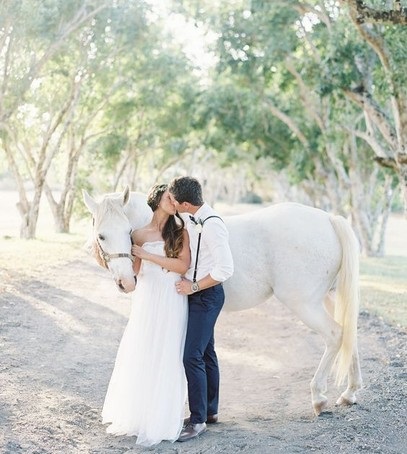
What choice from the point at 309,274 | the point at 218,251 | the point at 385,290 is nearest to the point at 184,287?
the point at 218,251

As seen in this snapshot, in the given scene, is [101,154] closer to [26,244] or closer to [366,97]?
[26,244]

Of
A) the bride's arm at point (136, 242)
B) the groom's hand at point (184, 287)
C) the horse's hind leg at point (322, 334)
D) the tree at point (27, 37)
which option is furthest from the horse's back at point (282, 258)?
the tree at point (27, 37)

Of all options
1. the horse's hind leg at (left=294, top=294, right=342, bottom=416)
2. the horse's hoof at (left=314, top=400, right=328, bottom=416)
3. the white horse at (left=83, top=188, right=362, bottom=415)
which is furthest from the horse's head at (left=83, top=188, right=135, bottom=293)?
the horse's hoof at (left=314, top=400, right=328, bottom=416)

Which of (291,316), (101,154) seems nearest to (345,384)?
(291,316)

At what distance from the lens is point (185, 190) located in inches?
193

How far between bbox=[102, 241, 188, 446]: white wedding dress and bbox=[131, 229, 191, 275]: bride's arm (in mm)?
99

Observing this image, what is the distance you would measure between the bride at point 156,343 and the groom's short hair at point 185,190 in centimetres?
17

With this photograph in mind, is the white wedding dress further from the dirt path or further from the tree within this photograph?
the tree

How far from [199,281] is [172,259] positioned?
27 cm

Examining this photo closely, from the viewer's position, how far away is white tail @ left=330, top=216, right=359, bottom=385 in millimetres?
5762

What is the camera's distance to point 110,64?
2628 cm

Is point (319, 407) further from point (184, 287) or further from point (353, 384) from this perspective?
point (184, 287)

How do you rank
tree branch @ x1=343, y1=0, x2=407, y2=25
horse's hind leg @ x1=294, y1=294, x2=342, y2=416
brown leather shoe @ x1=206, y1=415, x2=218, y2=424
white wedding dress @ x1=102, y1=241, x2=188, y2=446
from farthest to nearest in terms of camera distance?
tree branch @ x1=343, y1=0, x2=407, y2=25
horse's hind leg @ x1=294, y1=294, x2=342, y2=416
brown leather shoe @ x1=206, y1=415, x2=218, y2=424
white wedding dress @ x1=102, y1=241, x2=188, y2=446

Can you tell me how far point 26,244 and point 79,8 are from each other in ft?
24.3
